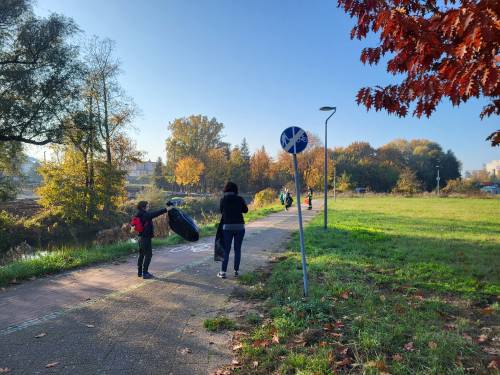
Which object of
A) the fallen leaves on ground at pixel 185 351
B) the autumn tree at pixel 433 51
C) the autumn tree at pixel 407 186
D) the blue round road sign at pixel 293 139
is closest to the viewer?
the autumn tree at pixel 433 51

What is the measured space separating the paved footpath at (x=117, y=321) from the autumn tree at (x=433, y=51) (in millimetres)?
3509

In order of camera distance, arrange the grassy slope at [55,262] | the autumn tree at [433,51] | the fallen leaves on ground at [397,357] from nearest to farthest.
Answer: the autumn tree at [433,51] → the fallen leaves on ground at [397,357] → the grassy slope at [55,262]

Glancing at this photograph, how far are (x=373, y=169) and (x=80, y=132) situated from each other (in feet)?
198

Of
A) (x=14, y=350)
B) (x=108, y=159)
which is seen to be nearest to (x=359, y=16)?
(x=14, y=350)

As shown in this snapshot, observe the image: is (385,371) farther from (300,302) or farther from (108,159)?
(108,159)

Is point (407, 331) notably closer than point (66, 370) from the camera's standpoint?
No

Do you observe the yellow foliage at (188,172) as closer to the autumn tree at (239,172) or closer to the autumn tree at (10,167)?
the autumn tree at (239,172)

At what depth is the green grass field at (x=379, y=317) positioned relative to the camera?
344 centimetres

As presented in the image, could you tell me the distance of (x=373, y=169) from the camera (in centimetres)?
6825

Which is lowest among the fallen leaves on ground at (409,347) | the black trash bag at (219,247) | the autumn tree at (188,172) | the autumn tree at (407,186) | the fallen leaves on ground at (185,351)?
the fallen leaves on ground at (185,351)

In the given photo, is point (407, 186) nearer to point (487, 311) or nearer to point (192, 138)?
point (192, 138)

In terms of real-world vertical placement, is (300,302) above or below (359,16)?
below

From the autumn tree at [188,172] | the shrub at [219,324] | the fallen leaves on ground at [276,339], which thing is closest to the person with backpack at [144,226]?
the shrub at [219,324]

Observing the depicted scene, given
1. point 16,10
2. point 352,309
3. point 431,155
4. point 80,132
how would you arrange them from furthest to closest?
point 431,155 < point 80,132 < point 16,10 < point 352,309
